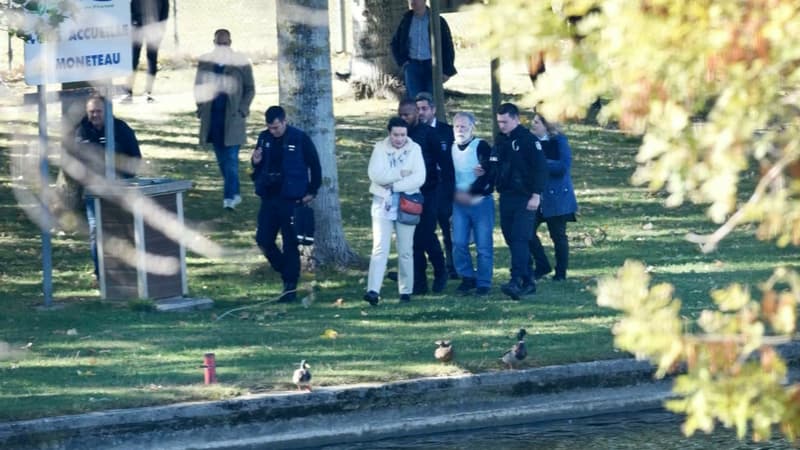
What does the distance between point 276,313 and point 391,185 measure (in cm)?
143

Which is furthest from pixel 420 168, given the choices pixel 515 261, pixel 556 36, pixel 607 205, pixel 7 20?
pixel 556 36

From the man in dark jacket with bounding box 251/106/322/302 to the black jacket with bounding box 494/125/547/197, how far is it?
1.55 meters

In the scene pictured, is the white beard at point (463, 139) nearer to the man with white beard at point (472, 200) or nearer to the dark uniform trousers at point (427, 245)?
the man with white beard at point (472, 200)

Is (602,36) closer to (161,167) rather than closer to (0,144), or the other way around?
(161,167)

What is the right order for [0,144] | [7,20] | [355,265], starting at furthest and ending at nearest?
[0,144]
[355,265]
[7,20]

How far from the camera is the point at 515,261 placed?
13.5 meters

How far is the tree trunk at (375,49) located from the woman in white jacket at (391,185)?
9.16m

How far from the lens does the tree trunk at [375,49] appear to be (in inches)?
880

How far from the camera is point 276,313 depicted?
1337cm

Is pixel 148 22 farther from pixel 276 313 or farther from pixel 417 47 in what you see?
pixel 276 313

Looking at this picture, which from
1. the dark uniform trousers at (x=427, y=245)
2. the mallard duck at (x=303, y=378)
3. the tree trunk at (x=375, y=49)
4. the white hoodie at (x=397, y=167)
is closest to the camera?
the mallard duck at (x=303, y=378)

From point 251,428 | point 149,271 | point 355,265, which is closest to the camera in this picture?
point 251,428

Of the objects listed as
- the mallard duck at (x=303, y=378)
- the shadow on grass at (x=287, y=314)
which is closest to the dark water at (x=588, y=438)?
the mallard duck at (x=303, y=378)

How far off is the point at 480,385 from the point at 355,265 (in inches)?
184
